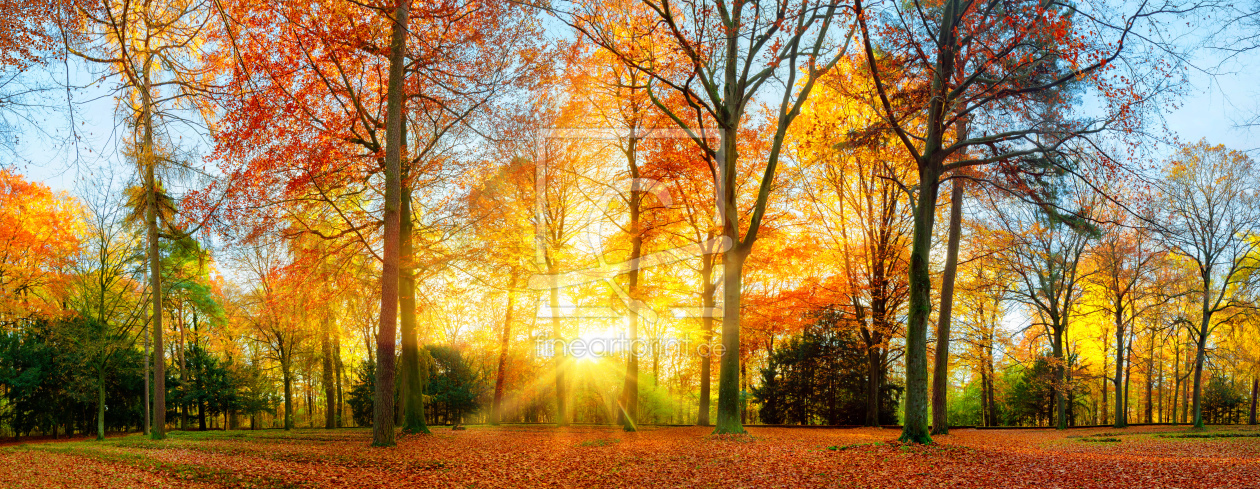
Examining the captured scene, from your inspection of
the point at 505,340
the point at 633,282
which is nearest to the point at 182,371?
the point at 505,340

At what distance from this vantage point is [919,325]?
34.6 ft

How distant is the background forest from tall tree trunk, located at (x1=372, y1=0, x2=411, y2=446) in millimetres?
60

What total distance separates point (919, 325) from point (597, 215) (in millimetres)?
10336

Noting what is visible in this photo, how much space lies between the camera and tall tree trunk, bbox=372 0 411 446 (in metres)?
11.2

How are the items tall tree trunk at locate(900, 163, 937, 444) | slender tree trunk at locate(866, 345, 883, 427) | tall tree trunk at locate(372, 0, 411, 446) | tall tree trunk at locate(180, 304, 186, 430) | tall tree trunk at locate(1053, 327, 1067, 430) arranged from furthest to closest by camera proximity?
tall tree trunk at locate(180, 304, 186, 430) → slender tree trunk at locate(866, 345, 883, 427) → tall tree trunk at locate(1053, 327, 1067, 430) → tall tree trunk at locate(372, 0, 411, 446) → tall tree trunk at locate(900, 163, 937, 444)

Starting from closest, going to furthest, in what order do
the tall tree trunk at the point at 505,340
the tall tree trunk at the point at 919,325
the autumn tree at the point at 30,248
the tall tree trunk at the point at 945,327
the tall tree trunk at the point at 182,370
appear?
the tall tree trunk at the point at 919,325, the tall tree trunk at the point at 945,327, the tall tree trunk at the point at 505,340, the autumn tree at the point at 30,248, the tall tree trunk at the point at 182,370

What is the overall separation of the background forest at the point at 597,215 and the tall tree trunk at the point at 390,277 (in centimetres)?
6

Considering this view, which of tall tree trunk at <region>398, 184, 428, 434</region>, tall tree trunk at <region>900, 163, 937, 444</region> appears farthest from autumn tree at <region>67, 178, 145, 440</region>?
tall tree trunk at <region>900, 163, 937, 444</region>

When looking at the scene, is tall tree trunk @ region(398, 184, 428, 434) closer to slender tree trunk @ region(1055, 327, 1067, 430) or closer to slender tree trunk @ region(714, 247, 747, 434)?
slender tree trunk @ region(714, 247, 747, 434)

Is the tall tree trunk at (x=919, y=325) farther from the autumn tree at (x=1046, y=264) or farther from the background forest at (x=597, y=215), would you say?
the autumn tree at (x=1046, y=264)

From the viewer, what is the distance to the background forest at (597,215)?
35.7 feet

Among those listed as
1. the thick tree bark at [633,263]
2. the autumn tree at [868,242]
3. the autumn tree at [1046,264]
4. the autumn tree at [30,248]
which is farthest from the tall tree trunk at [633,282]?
the autumn tree at [30,248]

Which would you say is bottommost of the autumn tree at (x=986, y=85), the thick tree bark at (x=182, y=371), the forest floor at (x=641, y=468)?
the thick tree bark at (x=182, y=371)

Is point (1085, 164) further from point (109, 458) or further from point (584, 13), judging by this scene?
point (109, 458)
